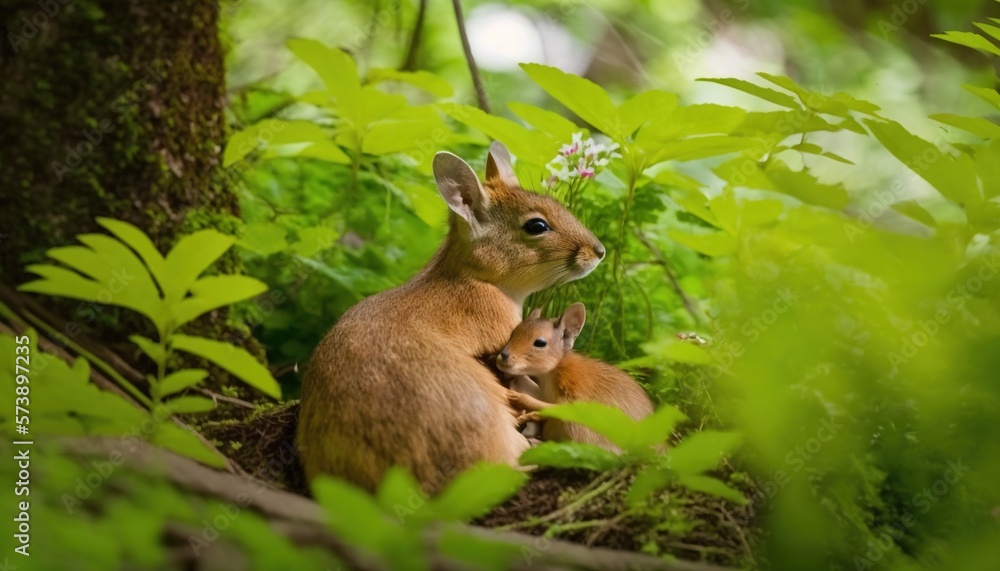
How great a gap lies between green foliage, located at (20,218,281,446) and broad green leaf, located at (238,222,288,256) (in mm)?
751

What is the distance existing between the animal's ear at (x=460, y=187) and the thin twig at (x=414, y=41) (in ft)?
4.04

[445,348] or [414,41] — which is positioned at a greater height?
[414,41]

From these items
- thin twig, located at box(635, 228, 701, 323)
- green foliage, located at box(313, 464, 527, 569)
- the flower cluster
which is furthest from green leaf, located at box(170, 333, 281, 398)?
thin twig, located at box(635, 228, 701, 323)

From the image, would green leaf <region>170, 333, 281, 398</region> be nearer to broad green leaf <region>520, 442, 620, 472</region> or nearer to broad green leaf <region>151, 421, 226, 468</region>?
broad green leaf <region>151, 421, 226, 468</region>

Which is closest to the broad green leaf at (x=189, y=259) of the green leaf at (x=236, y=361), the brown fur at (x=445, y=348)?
the green leaf at (x=236, y=361)

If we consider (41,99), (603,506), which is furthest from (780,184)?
(41,99)

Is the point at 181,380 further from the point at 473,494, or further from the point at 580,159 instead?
the point at 580,159

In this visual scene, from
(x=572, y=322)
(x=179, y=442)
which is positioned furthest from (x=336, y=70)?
(x=179, y=442)

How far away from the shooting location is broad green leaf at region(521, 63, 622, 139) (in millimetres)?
2107

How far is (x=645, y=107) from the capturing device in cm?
217

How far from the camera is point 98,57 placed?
234 cm

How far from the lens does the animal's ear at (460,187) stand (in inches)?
92.8

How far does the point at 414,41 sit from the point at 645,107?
5.29 feet

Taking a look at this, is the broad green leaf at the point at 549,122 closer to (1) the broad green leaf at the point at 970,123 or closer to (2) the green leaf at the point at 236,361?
(1) the broad green leaf at the point at 970,123
